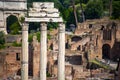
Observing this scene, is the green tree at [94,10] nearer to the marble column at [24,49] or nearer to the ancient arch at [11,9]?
the ancient arch at [11,9]

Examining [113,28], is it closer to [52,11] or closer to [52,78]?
[52,78]

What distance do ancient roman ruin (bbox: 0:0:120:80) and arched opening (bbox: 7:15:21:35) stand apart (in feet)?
11.0

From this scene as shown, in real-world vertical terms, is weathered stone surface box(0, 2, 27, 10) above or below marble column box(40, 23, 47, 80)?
above

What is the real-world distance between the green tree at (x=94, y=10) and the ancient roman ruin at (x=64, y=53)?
700 cm

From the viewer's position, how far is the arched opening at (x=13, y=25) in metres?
52.5

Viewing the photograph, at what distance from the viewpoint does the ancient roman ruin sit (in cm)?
2822

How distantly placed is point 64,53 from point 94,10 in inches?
1286

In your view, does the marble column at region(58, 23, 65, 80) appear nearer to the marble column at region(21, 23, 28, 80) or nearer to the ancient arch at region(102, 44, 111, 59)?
the marble column at region(21, 23, 28, 80)

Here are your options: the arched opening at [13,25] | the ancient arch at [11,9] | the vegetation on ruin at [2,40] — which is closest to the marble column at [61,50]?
the vegetation on ruin at [2,40]

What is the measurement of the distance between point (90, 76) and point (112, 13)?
64.3 ft

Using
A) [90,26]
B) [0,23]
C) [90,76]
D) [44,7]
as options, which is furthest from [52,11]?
[0,23]

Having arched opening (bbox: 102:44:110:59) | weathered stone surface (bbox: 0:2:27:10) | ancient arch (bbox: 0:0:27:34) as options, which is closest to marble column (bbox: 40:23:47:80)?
arched opening (bbox: 102:44:110:59)

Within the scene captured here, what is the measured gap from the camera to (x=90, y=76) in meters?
37.0

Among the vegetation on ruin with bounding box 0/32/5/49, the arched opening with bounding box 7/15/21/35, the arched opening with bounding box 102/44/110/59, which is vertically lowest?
the arched opening with bounding box 102/44/110/59
